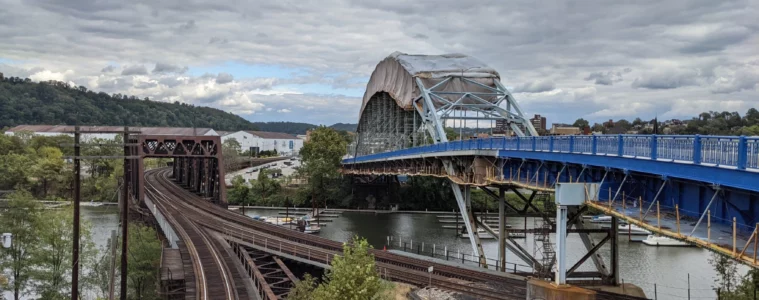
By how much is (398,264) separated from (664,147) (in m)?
20.9

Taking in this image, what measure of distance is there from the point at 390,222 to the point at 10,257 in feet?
152

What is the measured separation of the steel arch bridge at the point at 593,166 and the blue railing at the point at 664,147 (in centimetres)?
3

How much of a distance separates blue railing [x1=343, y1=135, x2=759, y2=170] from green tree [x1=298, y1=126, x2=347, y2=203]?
5880cm

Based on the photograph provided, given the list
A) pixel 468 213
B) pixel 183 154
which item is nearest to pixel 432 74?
pixel 468 213

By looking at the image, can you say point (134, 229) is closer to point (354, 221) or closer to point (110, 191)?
point (354, 221)

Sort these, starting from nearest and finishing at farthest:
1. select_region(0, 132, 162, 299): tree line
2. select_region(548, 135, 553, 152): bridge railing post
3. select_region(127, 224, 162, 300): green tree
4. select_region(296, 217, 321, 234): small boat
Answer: select_region(548, 135, 553, 152): bridge railing post < select_region(0, 132, 162, 299): tree line < select_region(127, 224, 162, 300): green tree < select_region(296, 217, 321, 234): small boat

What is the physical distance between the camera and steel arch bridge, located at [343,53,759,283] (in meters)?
14.9

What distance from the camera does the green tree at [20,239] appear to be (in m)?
33.0

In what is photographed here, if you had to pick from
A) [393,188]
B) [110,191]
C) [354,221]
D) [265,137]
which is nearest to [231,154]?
[110,191]

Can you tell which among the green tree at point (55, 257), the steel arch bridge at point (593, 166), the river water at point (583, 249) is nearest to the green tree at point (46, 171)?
the river water at point (583, 249)

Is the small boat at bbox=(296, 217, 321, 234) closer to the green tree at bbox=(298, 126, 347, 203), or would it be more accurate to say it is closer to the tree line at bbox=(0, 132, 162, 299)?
the green tree at bbox=(298, 126, 347, 203)

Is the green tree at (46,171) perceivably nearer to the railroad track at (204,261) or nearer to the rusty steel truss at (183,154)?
the rusty steel truss at (183,154)

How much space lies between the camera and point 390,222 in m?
74.9

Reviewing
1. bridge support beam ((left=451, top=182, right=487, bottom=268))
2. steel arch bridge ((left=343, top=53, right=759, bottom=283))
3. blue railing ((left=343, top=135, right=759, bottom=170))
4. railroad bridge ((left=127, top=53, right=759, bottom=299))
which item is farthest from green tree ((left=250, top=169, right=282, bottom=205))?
blue railing ((left=343, top=135, right=759, bottom=170))
